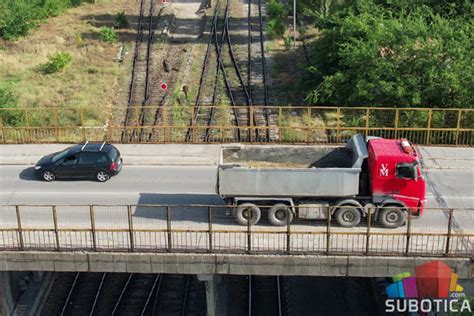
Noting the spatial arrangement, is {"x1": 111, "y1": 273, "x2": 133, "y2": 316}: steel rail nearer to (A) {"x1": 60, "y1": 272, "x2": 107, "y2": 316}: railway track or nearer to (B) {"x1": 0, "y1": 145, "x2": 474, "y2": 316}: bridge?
(A) {"x1": 60, "y1": 272, "x2": 107, "y2": 316}: railway track

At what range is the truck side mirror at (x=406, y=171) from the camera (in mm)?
20375

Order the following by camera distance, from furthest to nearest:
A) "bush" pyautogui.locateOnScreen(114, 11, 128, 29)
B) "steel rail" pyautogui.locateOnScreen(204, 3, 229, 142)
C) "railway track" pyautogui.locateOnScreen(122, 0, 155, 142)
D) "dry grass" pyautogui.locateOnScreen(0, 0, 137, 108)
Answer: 1. "bush" pyautogui.locateOnScreen(114, 11, 128, 29)
2. "dry grass" pyautogui.locateOnScreen(0, 0, 137, 108)
3. "railway track" pyautogui.locateOnScreen(122, 0, 155, 142)
4. "steel rail" pyautogui.locateOnScreen(204, 3, 229, 142)

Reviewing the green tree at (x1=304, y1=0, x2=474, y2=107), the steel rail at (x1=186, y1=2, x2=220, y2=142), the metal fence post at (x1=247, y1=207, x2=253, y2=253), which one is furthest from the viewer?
the steel rail at (x1=186, y1=2, x2=220, y2=142)

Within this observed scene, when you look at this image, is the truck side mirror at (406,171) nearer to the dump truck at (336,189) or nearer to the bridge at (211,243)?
the dump truck at (336,189)

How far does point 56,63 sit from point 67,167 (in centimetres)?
1793

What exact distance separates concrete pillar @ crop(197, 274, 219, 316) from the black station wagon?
19.6ft

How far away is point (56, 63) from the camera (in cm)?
4091

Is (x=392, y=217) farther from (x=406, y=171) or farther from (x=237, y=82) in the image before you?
(x=237, y=82)

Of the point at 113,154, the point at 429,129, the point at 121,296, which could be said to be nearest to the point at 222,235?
the point at 121,296

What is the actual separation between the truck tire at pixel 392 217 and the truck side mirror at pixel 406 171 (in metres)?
1.00

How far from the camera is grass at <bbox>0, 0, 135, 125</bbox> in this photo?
1480 inches

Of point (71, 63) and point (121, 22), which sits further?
point (121, 22)

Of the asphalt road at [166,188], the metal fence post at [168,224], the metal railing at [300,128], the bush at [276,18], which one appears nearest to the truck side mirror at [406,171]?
the asphalt road at [166,188]

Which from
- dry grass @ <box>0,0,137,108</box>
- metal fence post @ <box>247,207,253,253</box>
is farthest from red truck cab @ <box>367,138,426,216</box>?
dry grass @ <box>0,0,137,108</box>
